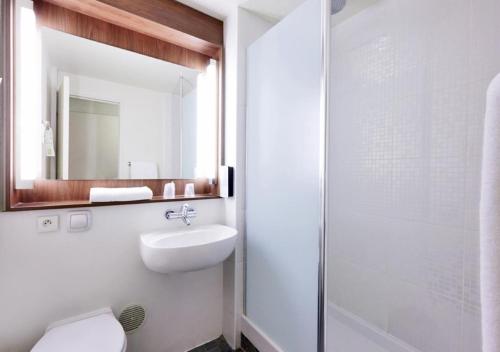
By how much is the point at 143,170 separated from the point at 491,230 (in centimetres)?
157

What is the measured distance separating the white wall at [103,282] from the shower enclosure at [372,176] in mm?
350

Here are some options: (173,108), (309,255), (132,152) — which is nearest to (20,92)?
(132,152)

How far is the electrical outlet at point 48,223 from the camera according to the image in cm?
112

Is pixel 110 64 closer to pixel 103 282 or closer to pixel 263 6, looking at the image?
pixel 263 6

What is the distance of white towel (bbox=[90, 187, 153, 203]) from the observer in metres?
1.23

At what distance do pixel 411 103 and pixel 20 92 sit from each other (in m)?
1.99

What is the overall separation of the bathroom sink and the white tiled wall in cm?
76

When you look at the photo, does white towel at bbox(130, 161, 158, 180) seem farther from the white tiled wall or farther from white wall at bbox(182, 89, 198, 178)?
the white tiled wall

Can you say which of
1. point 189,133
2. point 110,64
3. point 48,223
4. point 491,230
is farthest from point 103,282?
point 491,230

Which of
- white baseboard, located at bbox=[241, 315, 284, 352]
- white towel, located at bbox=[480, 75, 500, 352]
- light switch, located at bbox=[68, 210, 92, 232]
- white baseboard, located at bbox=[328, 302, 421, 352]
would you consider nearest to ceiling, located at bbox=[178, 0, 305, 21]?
light switch, located at bbox=[68, 210, 92, 232]

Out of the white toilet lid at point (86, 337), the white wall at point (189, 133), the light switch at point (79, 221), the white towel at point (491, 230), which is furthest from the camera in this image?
the white wall at point (189, 133)

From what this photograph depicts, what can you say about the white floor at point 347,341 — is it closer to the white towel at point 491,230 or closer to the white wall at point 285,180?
the white wall at point 285,180

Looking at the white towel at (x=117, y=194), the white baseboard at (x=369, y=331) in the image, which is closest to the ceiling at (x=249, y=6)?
the white towel at (x=117, y=194)

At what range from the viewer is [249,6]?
1535 millimetres
